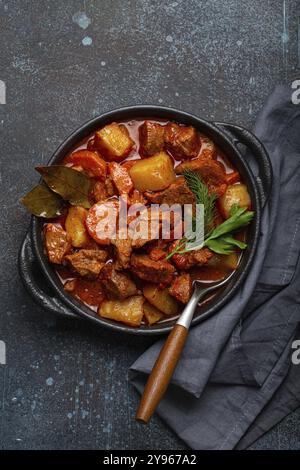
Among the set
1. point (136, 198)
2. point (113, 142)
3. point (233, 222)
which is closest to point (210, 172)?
point (233, 222)

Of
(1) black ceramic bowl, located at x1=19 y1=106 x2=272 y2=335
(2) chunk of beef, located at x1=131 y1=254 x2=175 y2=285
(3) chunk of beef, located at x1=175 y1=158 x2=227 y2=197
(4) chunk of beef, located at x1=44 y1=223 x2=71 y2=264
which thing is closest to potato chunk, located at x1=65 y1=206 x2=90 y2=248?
(4) chunk of beef, located at x1=44 y1=223 x2=71 y2=264

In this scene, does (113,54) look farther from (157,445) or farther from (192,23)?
(157,445)

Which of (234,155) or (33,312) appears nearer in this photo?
(234,155)

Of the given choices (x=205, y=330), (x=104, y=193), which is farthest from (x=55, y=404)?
(x=104, y=193)

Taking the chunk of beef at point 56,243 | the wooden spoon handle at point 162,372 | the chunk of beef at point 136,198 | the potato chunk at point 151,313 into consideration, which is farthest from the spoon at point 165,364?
the chunk of beef at point 56,243

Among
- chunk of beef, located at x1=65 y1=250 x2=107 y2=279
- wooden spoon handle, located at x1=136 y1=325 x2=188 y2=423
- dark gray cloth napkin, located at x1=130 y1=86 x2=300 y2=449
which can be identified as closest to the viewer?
wooden spoon handle, located at x1=136 y1=325 x2=188 y2=423

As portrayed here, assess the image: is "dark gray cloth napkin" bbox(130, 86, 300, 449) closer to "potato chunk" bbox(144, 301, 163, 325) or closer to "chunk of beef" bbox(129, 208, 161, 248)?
"potato chunk" bbox(144, 301, 163, 325)
